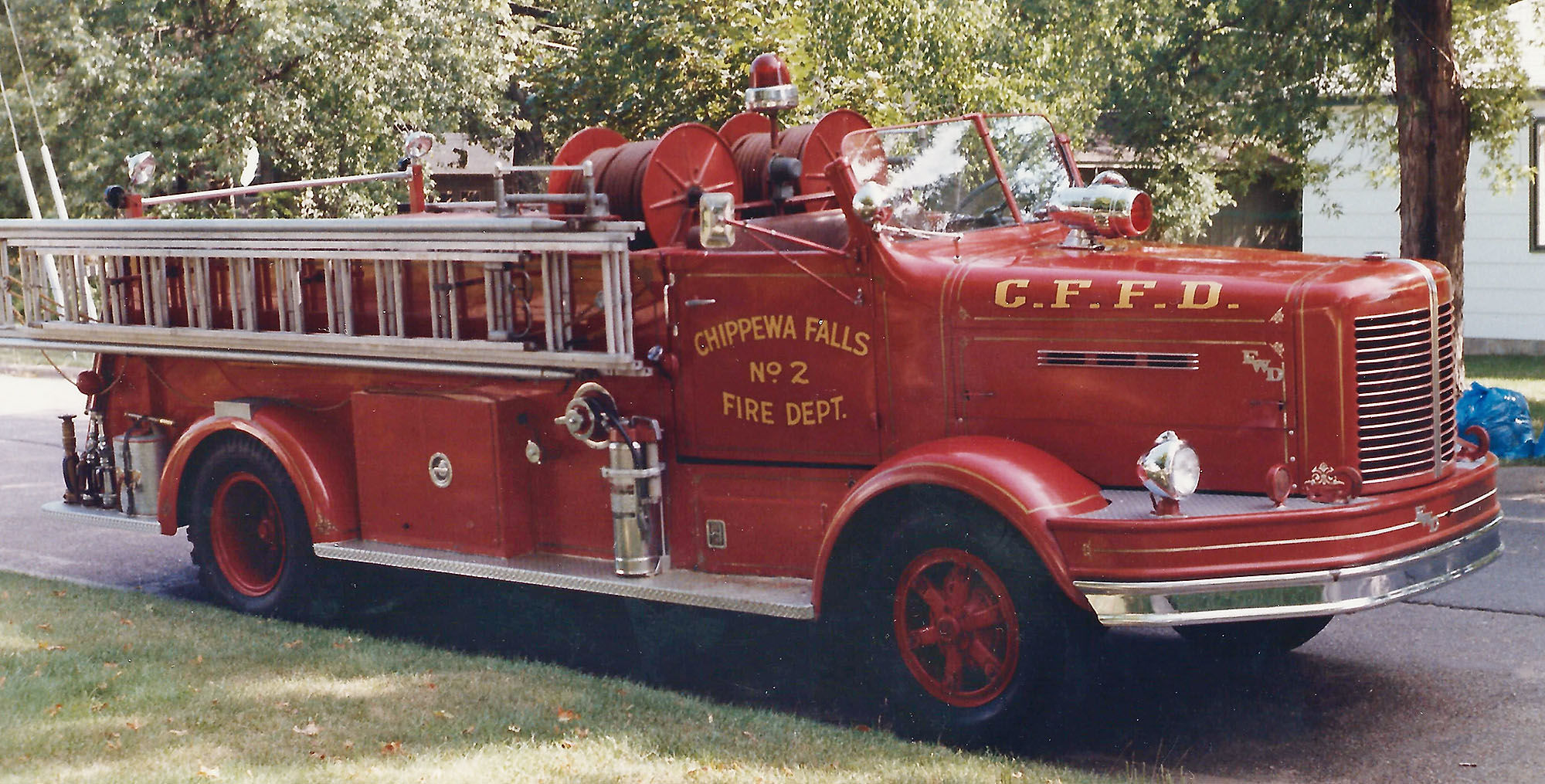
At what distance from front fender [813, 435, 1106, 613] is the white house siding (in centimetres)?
1363

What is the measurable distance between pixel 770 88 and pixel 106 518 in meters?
4.28

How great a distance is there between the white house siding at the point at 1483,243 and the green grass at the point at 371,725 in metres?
14.1

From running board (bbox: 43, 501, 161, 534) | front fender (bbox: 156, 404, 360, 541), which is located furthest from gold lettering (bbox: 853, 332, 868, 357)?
running board (bbox: 43, 501, 161, 534)

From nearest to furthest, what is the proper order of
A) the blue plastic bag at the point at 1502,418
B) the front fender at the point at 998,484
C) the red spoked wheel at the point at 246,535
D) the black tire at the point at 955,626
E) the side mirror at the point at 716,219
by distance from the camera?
the front fender at the point at 998,484
the black tire at the point at 955,626
the side mirror at the point at 716,219
the red spoked wheel at the point at 246,535
the blue plastic bag at the point at 1502,418

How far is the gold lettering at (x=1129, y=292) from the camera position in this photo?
5633 millimetres

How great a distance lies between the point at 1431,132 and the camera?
11.9m

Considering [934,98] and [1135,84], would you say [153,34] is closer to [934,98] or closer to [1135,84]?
[934,98]

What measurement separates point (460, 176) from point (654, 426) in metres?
26.0

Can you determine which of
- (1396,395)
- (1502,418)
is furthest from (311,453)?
(1502,418)

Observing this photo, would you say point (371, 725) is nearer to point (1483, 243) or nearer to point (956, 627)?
point (956, 627)

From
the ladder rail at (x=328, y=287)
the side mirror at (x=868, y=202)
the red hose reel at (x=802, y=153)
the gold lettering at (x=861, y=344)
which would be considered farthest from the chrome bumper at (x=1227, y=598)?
the red hose reel at (x=802, y=153)

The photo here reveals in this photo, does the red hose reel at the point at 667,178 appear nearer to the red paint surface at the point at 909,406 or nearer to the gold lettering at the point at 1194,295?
the red paint surface at the point at 909,406

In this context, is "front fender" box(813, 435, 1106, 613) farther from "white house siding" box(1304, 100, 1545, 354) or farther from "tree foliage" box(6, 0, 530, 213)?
"tree foliage" box(6, 0, 530, 213)

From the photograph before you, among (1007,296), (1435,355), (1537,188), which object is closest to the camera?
(1435,355)
